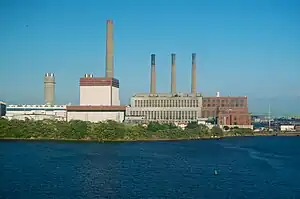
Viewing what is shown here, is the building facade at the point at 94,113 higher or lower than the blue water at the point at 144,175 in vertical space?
higher

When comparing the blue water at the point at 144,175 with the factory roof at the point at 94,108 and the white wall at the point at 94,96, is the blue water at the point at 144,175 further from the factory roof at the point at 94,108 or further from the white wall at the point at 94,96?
the white wall at the point at 94,96

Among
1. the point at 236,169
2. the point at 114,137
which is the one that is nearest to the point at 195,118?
the point at 114,137

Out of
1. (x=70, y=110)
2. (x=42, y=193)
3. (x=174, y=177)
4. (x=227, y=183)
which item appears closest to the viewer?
(x=42, y=193)

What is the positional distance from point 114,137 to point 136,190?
22.3 meters

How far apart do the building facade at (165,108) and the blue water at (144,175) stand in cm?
2824

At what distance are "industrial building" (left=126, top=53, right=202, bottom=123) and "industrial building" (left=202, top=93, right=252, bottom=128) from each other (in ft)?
3.61

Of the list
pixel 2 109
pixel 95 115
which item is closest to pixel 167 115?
pixel 95 115

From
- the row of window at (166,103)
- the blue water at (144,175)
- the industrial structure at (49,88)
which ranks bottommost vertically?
the blue water at (144,175)

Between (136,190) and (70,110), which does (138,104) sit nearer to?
(70,110)

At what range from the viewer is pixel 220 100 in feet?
175

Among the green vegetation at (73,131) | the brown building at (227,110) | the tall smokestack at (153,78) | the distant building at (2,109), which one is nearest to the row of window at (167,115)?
the brown building at (227,110)

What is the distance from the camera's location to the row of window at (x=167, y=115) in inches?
2092

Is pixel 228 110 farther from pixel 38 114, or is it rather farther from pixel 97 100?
pixel 38 114

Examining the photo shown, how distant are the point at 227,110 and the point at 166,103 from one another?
661cm
